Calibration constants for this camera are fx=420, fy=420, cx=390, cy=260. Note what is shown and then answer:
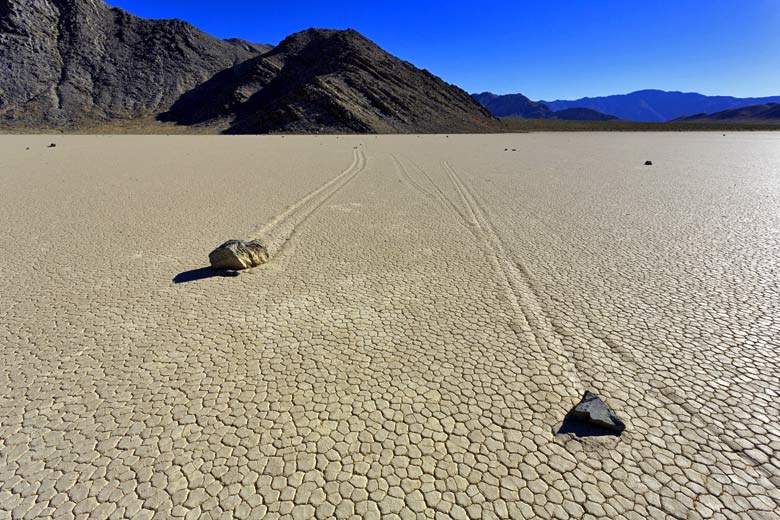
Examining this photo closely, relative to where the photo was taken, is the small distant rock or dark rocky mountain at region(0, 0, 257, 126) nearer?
the small distant rock

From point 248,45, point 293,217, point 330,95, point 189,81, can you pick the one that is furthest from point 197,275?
point 248,45

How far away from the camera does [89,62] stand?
6975 centimetres

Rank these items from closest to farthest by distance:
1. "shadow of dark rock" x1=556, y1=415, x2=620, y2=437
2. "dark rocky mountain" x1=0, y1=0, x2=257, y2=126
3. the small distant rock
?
"shadow of dark rock" x1=556, y1=415, x2=620, y2=437, the small distant rock, "dark rocky mountain" x1=0, y1=0, x2=257, y2=126

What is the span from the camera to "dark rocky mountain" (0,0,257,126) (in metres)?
62.4

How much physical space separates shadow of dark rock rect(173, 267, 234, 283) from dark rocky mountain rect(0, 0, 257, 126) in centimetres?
7112

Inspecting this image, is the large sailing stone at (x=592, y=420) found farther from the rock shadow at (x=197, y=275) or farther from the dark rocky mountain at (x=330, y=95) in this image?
the dark rocky mountain at (x=330, y=95)

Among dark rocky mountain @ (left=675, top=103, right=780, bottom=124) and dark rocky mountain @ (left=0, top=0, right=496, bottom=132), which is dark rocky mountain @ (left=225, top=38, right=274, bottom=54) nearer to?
dark rocky mountain @ (left=0, top=0, right=496, bottom=132)

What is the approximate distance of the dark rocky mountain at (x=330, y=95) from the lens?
5341 centimetres

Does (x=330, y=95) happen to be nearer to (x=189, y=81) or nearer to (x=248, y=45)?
(x=189, y=81)

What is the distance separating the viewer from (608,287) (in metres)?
4.93

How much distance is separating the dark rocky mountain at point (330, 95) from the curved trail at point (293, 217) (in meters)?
41.8

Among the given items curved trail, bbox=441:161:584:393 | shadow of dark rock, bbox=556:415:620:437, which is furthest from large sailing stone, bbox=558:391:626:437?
curved trail, bbox=441:161:584:393

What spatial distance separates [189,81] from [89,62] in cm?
1522

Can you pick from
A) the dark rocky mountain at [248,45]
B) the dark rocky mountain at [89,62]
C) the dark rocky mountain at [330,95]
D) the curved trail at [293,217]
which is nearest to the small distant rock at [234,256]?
the curved trail at [293,217]
